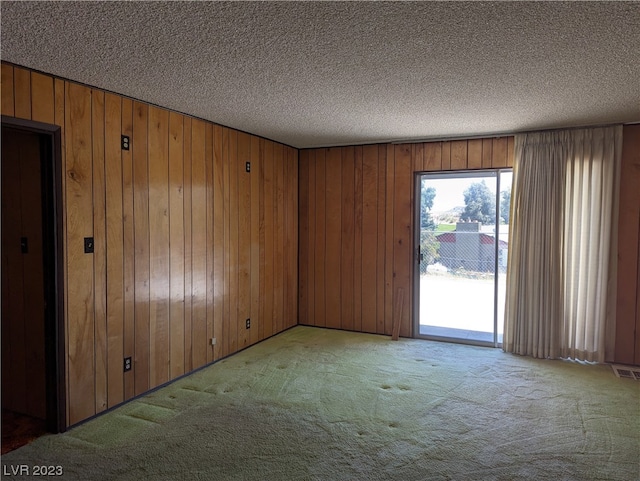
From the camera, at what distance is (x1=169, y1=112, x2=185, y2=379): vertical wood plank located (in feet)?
12.6

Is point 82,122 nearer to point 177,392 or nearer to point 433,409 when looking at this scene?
point 177,392

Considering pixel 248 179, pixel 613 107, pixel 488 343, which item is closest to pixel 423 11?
pixel 613 107

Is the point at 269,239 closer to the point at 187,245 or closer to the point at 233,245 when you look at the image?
the point at 233,245

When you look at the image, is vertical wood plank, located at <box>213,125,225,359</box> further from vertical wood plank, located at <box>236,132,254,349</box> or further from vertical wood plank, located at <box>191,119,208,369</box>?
vertical wood plank, located at <box>236,132,254,349</box>

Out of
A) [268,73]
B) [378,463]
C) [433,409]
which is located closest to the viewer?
[378,463]

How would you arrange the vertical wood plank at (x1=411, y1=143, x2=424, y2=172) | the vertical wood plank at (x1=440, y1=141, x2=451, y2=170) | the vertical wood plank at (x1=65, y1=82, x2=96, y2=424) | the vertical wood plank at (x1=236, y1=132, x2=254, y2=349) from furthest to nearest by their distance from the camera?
the vertical wood plank at (x1=411, y1=143, x2=424, y2=172) → the vertical wood plank at (x1=440, y1=141, x2=451, y2=170) → the vertical wood plank at (x1=236, y1=132, x2=254, y2=349) → the vertical wood plank at (x1=65, y1=82, x2=96, y2=424)

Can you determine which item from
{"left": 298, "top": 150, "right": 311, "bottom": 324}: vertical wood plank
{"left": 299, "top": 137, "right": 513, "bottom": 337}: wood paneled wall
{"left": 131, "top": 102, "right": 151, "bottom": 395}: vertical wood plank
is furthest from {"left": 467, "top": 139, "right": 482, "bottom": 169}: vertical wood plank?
{"left": 131, "top": 102, "right": 151, "bottom": 395}: vertical wood plank

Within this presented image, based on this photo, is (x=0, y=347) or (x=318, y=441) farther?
(x=0, y=347)

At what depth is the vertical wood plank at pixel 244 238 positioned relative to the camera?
4.75m

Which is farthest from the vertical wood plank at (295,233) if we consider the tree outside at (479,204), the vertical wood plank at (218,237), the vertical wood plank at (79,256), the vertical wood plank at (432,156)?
the vertical wood plank at (79,256)

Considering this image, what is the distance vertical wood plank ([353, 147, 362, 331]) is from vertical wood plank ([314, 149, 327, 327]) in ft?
1.47

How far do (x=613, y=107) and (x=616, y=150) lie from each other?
809 millimetres

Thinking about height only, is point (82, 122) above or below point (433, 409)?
above

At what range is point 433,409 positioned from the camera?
3311mm
